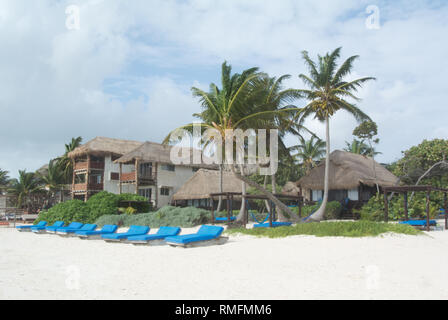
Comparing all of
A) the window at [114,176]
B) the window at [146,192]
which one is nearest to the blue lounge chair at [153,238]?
the window at [146,192]

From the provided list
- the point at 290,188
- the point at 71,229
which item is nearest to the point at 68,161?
the point at 290,188

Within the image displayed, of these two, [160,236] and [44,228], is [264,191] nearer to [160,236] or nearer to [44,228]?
[160,236]

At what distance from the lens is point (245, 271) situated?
7695 mm

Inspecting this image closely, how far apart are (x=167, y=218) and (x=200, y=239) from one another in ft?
30.0

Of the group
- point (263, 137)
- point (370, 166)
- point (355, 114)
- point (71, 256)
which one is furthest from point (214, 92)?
point (370, 166)

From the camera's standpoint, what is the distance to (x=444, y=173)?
25.0 m

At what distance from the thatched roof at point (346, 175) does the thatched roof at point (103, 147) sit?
1645cm

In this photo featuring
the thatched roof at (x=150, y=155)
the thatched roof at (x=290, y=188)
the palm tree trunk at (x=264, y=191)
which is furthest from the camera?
the thatched roof at (x=290, y=188)

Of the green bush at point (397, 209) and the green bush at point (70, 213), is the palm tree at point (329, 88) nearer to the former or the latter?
the green bush at point (397, 209)

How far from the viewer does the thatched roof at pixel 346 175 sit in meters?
24.3

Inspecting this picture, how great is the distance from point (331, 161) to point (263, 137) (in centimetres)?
799

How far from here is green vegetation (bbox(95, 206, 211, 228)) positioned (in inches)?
781

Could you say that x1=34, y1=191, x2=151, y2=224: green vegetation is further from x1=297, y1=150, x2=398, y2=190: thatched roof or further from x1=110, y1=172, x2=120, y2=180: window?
x1=297, y1=150, x2=398, y2=190: thatched roof

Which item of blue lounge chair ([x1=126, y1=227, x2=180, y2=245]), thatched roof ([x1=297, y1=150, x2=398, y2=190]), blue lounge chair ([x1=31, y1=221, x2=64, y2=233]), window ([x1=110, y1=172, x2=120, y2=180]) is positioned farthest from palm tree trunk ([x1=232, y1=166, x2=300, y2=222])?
window ([x1=110, y1=172, x2=120, y2=180])
